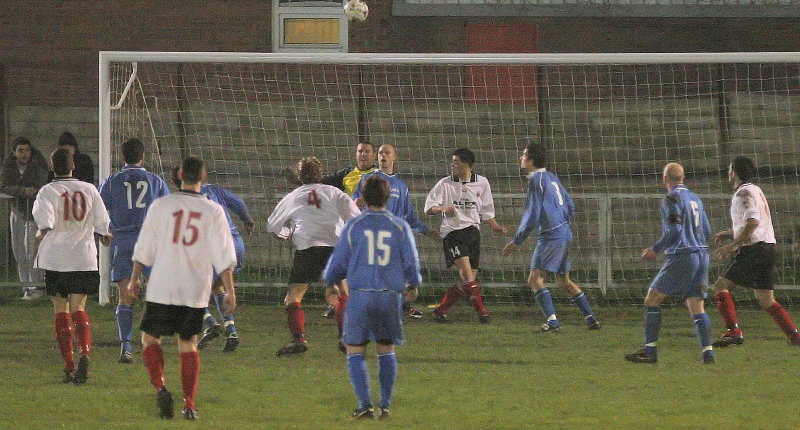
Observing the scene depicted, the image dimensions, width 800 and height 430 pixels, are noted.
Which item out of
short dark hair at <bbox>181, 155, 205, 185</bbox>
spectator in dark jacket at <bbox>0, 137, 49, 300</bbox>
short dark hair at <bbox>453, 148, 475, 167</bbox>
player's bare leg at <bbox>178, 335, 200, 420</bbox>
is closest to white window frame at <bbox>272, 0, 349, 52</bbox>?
spectator in dark jacket at <bbox>0, 137, 49, 300</bbox>

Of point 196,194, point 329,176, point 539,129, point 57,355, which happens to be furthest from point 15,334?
point 539,129

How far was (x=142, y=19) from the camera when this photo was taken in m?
17.7

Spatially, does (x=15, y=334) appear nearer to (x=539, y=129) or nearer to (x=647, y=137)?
(x=539, y=129)

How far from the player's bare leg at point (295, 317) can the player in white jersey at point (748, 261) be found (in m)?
3.38

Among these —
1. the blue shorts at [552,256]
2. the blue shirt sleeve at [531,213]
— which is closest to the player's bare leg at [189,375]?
the blue shirt sleeve at [531,213]

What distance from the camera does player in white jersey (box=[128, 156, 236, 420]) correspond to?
5992 millimetres

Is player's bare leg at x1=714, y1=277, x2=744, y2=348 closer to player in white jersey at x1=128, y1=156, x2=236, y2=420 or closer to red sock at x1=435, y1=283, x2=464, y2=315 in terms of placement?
red sock at x1=435, y1=283, x2=464, y2=315

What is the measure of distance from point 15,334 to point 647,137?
31.1 feet

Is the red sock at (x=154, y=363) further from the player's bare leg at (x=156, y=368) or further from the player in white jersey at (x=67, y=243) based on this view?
the player in white jersey at (x=67, y=243)

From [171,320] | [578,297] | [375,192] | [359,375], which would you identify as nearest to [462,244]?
[578,297]

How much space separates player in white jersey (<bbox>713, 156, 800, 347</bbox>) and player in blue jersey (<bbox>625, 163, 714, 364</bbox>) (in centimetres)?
87

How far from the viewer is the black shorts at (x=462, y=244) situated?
34.0ft

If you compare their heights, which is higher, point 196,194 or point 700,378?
point 196,194

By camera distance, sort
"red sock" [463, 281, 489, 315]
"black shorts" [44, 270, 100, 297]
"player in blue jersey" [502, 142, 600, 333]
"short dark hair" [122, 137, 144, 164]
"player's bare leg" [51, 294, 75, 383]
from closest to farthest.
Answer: "player's bare leg" [51, 294, 75, 383] → "black shorts" [44, 270, 100, 297] → "short dark hair" [122, 137, 144, 164] → "player in blue jersey" [502, 142, 600, 333] → "red sock" [463, 281, 489, 315]
